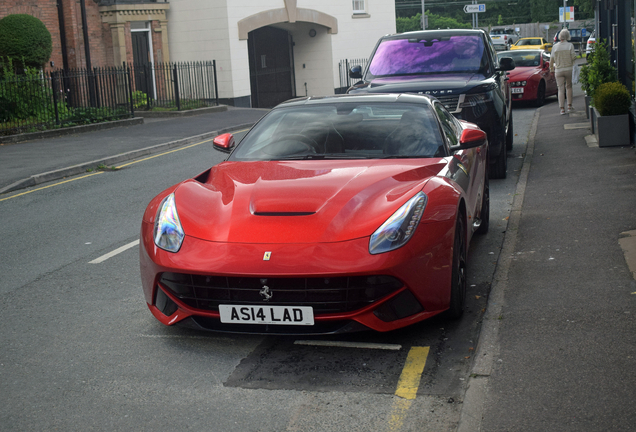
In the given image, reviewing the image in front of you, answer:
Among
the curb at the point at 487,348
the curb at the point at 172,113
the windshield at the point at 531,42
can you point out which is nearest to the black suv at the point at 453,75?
the curb at the point at 487,348

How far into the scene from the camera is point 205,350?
4.55m

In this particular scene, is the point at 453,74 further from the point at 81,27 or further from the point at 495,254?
the point at 81,27

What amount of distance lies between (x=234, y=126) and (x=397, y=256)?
1744 centimetres

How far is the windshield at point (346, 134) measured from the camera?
18.5ft

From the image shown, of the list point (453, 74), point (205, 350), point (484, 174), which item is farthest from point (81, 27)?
point (205, 350)

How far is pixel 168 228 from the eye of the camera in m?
4.68

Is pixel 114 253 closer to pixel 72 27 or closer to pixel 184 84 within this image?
pixel 72 27

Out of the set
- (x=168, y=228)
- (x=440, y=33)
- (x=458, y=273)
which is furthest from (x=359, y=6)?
(x=168, y=228)

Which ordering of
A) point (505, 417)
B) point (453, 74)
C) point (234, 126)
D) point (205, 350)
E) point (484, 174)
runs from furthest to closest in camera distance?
point (234, 126) → point (453, 74) → point (484, 174) → point (205, 350) → point (505, 417)

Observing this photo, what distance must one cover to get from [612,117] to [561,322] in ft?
27.5

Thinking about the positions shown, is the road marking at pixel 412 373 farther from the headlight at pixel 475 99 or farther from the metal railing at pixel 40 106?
the metal railing at pixel 40 106

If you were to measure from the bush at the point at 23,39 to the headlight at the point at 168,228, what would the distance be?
19.8 metres

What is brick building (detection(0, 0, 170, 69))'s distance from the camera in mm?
25469

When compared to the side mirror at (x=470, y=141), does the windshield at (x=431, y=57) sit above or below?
above
